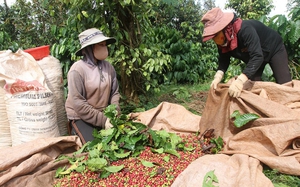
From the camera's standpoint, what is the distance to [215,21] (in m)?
2.19

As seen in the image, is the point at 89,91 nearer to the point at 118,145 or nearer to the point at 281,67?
the point at 118,145

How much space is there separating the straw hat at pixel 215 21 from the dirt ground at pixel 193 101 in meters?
Answer: 1.47

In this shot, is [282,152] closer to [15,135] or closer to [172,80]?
[15,135]

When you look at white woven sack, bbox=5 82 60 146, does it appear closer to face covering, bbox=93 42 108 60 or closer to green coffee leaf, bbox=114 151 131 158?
face covering, bbox=93 42 108 60

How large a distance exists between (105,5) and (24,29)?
4613 millimetres

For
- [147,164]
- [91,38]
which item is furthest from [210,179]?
[91,38]

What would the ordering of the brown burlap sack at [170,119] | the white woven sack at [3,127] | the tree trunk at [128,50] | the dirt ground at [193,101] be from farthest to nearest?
1. the dirt ground at [193,101]
2. the tree trunk at [128,50]
3. the brown burlap sack at [170,119]
4. the white woven sack at [3,127]

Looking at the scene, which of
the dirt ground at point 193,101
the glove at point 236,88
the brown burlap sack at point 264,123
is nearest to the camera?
→ the brown burlap sack at point 264,123

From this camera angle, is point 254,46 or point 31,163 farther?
point 254,46

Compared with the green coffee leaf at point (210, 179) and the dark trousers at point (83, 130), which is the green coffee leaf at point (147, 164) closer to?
the green coffee leaf at point (210, 179)

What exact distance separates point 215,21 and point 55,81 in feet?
5.39

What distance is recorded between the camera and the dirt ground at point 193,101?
11.9 feet

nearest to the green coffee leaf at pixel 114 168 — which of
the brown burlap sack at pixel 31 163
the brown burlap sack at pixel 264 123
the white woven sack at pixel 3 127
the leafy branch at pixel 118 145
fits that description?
the leafy branch at pixel 118 145

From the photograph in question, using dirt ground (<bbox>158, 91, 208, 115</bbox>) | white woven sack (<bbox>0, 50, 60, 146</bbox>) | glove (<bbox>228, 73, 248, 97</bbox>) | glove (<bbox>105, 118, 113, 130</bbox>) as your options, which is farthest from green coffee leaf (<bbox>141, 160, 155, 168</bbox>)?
dirt ground (<bbox>158, 91, 208, 115</bbox>)
